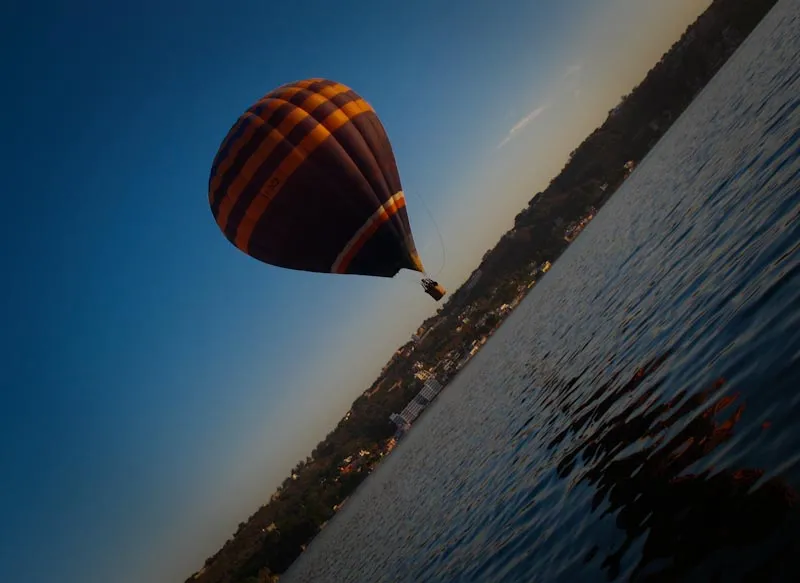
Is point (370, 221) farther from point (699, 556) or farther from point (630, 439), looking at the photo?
point (699, 556)

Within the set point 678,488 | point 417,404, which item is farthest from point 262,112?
point 417,404

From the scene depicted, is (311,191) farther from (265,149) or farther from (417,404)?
(417,404)

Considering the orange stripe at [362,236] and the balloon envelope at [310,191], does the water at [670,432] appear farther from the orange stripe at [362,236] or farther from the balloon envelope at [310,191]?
the orange stripe at [362,236]

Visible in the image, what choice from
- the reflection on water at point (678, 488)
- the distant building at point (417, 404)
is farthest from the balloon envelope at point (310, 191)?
the distant building at point (417, 404)

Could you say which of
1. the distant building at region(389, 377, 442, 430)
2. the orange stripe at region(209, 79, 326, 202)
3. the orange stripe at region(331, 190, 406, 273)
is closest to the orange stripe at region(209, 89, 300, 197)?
the orange stripe at region(209, 79, 326, 202)

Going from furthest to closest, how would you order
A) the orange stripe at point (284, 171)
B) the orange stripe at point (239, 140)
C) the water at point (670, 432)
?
the orange stripe at point (239, 140) → the orange stripe at point (284, 171) → the water at point (670, 432)

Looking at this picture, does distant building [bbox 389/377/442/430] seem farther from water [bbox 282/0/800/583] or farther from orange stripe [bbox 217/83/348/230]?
orange stripe [bbox 217/83/348/230]
